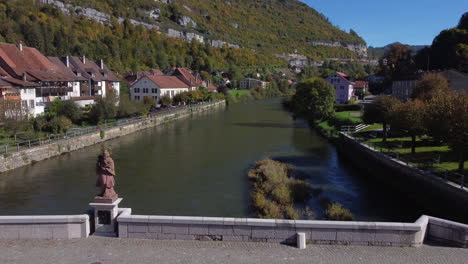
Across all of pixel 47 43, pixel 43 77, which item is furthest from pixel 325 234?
pixel 47 43

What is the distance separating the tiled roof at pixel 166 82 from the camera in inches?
2369

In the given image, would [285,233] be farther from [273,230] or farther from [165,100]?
[165,100]

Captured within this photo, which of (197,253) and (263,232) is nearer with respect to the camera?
(197,253)

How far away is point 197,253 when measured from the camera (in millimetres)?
7281

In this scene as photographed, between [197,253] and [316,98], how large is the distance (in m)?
35.6

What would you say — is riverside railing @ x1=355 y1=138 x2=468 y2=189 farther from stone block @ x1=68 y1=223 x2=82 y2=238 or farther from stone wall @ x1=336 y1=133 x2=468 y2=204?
stone block @ x1=68 y1=223 x2=82 y2=238

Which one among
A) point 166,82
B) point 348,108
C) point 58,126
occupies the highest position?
point 166,82

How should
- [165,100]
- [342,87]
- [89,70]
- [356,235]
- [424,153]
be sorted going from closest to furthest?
[356,235] < [424,153] < [89,70] < [165,100] < [342,87]

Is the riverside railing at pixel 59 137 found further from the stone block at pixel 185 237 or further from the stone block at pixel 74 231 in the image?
the stone block at pixel 185 237

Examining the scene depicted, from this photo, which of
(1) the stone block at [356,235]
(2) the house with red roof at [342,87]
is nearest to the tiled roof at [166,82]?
(2) the house with red roof at [342,87]

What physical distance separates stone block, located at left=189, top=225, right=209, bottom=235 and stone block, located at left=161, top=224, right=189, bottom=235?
0.09 metres

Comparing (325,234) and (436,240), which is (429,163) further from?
(325,234)

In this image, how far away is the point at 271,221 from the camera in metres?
7.66

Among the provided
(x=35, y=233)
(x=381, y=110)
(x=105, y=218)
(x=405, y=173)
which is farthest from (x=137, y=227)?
(x=381, y=110)
